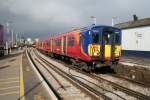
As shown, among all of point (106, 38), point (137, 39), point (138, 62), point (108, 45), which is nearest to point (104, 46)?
point (108, 45)

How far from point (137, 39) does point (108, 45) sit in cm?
1914

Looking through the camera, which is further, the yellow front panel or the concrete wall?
the concrete wall

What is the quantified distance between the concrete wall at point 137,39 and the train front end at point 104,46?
16.3m

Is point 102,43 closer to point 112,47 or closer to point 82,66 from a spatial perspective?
point 112,47

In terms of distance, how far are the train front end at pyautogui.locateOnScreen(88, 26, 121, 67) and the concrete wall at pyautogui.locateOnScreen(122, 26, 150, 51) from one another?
1629 cm

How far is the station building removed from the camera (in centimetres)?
3363

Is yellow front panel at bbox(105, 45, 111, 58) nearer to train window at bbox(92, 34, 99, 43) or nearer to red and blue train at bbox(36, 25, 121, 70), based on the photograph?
red and blue train at bbox(36, 25, 121, 70)

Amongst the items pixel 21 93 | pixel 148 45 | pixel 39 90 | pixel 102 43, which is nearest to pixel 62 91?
pixel 39 90

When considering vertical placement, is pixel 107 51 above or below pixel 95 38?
below

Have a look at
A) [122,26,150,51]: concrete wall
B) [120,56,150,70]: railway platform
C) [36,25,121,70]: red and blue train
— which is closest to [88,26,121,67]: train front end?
[36,25,121,70]: red and blue train

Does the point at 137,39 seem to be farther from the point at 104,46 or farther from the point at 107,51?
the point at 104,46

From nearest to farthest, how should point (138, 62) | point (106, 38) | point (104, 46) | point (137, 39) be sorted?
point (104, 46) < point (106, 38) < point (138, 62) < point (137, 39)

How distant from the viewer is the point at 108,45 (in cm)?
1791

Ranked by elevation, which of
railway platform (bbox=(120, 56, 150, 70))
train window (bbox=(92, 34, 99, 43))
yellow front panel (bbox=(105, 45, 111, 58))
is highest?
train window (bbox=(92, 34, 99, 43))
